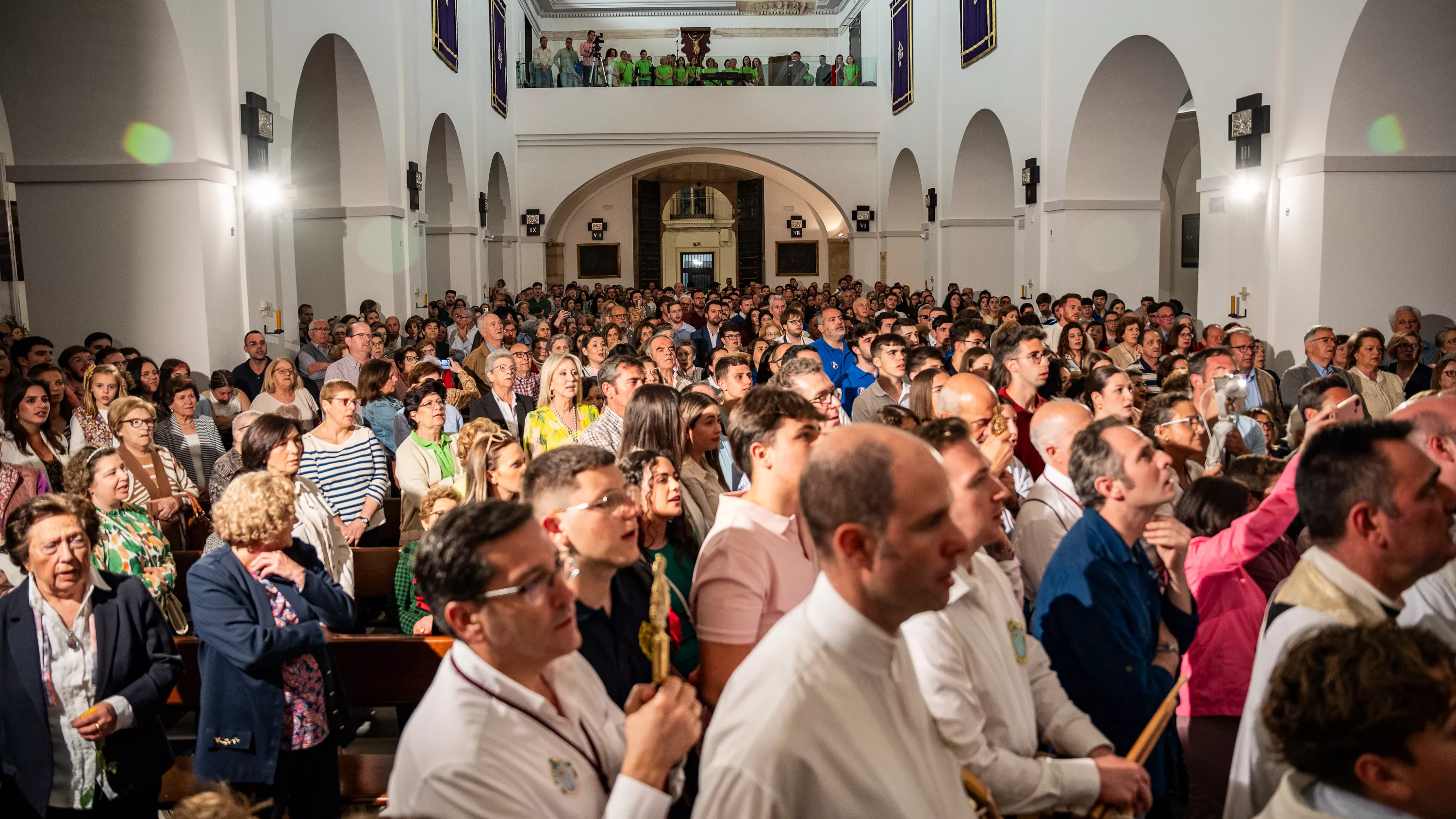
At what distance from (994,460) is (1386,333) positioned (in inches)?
282

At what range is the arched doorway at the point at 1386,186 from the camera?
346 inches

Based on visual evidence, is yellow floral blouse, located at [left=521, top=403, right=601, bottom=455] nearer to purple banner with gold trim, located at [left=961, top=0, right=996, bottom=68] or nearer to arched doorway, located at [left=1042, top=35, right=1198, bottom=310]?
arched doorway, located at [left=1042, top=35, right=1198, bottom=310]

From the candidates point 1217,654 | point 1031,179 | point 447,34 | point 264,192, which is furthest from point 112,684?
point 447,34

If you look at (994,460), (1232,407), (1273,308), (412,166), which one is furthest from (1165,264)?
(994,460)

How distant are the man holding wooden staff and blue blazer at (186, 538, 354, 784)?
7.04 ft

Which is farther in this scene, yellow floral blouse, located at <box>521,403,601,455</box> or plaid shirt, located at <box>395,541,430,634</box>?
yellow floral blouse, located at <box>521,403,601,455</box>

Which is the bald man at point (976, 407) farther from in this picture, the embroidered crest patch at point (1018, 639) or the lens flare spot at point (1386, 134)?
the lens flare spot at point (1386, 134)

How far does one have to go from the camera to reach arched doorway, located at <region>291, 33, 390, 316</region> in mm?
12930

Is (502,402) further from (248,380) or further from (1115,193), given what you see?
(1115,193)

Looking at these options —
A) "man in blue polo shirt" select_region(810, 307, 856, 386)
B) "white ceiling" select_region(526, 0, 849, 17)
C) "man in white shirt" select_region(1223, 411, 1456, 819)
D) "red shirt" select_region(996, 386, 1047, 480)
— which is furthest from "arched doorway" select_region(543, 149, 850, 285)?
"man in white shirt" select_region(1223, 411, 1456, 819)

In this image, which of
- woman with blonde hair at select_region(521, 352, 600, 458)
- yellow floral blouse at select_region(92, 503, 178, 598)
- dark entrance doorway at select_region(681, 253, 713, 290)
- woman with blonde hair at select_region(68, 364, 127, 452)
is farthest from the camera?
dark entrance doorway at select_region(681, 253, 713, 290)

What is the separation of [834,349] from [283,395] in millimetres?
4145

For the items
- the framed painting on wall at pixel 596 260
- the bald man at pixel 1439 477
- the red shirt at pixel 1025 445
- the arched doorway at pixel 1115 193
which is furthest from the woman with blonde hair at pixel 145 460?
the framed painting on wall at pixel 596 260

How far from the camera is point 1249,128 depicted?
9.91 meters
